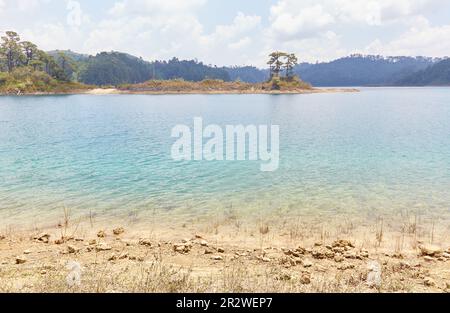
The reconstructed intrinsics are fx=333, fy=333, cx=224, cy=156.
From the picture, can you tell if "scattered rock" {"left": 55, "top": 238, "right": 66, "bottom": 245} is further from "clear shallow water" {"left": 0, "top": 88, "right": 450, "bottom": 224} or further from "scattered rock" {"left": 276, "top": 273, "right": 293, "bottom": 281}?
"scattered rock" {"left": 276, "top": 273, "right": 293, "bottom": 281}

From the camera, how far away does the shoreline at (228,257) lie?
356 inches

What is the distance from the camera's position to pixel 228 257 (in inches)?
466

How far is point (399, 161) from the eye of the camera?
29.9m

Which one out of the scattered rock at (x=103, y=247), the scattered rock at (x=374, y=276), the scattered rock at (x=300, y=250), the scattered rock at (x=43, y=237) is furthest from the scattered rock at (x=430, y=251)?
the scattered rock at (x=43, y=237)

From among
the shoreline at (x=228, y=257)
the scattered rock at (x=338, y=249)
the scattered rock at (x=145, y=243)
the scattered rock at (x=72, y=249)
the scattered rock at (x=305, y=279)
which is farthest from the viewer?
the scattered rock at (x=145, y=243)

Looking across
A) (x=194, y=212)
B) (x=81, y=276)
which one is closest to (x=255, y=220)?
(x=194, y=212)

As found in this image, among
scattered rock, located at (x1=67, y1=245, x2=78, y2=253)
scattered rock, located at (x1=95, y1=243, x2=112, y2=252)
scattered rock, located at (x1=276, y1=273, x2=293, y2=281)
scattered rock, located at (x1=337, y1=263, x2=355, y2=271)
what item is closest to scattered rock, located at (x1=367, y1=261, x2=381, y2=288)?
scattered rock, located at (x1=337, y1=263, x2=355, y2=271)

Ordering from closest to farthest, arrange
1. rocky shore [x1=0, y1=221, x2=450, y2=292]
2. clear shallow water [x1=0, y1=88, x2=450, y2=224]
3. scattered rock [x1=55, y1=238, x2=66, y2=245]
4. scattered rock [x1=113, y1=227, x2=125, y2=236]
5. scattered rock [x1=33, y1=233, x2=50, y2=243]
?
1. rocky shore [x1=0, y1=221, x2=450, y2=292]
2. scattered rock [x1=55, y1=238, x2=66, y2=245]
3. scattered rock [x1=33, y1=233, x2=50, y2=243]
4. scattered rock [x1=113, y1=227, x2=125, y2=236]
5. clear shallow water [x1=0, y1=88, x2=450, y2=224]

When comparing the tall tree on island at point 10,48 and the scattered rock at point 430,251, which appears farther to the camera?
the tall tree on island at point 10,48

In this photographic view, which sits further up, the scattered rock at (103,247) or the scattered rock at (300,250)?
the scattered rock at (103,247)

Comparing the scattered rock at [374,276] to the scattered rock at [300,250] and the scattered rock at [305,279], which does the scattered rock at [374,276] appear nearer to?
the scattered rock at [305,279]

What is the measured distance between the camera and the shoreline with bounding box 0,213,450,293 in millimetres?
9031
